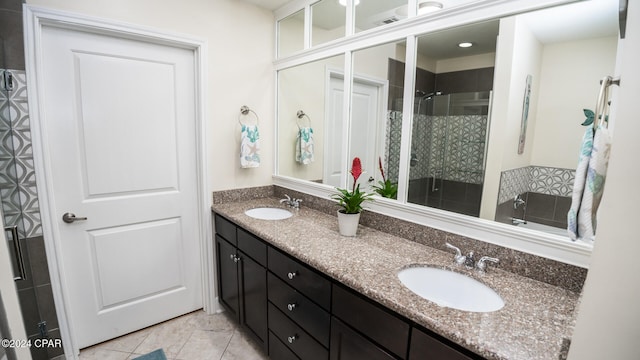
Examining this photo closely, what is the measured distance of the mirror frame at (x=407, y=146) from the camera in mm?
1188

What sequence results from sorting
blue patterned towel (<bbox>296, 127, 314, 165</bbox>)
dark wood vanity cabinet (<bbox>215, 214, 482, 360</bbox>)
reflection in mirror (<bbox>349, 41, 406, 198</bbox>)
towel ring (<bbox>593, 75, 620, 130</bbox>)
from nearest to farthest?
1. towel ring (<bbox>593, 75, 620, 130</bbox>)
2. dark wood vanity cabinet (<bbox>215, 214, 482, 360</bbox>)
3. reflection in mirror (<bbox>349, 41, 406, 198</bbox>)
4. blue patterned towel (<bbox>296, 127, 314, 165</bbox>)

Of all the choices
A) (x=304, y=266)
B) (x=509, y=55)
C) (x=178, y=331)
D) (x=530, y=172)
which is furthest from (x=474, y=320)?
(x=178, y=331)

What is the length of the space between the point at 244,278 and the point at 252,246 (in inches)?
11.8

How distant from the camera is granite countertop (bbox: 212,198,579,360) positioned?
85 centimetres

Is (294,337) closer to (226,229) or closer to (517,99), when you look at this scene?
(226,229)

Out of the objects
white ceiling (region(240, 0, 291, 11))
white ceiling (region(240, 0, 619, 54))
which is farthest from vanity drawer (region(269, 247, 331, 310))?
white ceiling (region(240, 0, 291, 11))

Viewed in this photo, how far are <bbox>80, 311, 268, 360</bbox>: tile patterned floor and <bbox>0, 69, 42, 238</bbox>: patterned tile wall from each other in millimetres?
927

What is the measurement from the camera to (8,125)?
1.59 m

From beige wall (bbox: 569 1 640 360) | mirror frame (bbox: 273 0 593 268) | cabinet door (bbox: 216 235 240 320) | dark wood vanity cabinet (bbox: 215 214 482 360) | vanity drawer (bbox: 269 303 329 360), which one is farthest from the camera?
cabinet door (bbox: 216 235 240 320)

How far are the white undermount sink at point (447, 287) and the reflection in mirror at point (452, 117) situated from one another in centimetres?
37

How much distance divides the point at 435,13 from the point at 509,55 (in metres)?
0.42

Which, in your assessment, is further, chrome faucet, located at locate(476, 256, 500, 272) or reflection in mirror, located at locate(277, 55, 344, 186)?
reflection in mirror, located at locate(277, 55, 344, 186)

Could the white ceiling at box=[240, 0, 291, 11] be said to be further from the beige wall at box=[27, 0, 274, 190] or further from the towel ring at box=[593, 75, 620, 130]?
the towel ring at box=[593, 75, 620, 130]

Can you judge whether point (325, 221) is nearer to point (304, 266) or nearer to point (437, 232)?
point (304, 266)
